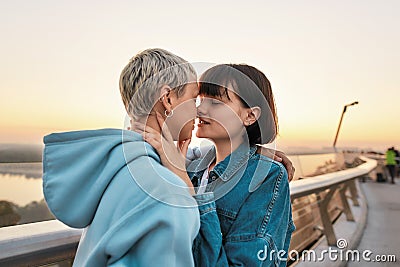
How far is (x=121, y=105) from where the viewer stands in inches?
52.6

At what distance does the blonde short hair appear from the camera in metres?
1.20

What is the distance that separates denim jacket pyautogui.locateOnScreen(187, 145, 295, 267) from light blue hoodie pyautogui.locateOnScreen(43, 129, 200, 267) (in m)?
0.11

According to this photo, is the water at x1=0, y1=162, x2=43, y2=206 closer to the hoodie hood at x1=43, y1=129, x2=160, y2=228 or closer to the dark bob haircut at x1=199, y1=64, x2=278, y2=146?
the hoodie hood at x1=43, y1=129, x2=160, y2=228

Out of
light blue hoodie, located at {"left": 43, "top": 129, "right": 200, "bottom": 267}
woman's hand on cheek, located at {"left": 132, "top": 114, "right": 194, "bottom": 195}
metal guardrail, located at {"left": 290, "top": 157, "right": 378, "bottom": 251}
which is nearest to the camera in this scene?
light blue hoodie, located at {"left": 43, "top": 129, "right": 200, "bottom": 267}

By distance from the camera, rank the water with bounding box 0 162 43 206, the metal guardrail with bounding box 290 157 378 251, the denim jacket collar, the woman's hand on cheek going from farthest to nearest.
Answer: the metal guardrail with bounding box 290 157 378 251
the denim jacket collar
the water with bounding box 0 162 43 206
the woman's hand on cheek

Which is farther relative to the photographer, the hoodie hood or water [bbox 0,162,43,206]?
water [bbox 0,162,43,206]

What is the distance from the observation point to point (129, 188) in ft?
3.58

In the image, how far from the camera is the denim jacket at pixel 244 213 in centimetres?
123

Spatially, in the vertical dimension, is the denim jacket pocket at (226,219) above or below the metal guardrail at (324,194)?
above

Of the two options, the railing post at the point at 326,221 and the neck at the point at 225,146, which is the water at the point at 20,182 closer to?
the neck at the point at 225,146

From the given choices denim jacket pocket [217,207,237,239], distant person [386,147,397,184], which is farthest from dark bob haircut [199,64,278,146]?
distant person [386,147,397,184]

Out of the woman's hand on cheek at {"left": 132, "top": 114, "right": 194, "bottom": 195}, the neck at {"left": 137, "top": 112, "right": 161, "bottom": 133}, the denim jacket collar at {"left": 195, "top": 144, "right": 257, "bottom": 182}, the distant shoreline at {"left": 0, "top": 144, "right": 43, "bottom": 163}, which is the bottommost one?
the distant shoreline at {"left": 0, "top": 144, "right": 43, "bottom": 163}

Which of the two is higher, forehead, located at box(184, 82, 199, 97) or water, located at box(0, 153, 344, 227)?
forehead, located at box(184, 82, 199, 97)

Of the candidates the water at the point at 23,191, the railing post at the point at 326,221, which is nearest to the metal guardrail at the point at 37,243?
the water at the point at 23,191
